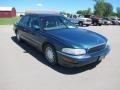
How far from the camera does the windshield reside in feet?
20.9

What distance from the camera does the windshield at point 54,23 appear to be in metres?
6.38

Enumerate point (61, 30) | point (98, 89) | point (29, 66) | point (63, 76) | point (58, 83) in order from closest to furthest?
point (98, 89) → point (58, 83) → point (63, 76) → point (29, 66) → point (61, 30)

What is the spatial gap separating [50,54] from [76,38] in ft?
3.28

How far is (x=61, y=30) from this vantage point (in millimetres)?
6211

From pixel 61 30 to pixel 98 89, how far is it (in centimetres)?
262

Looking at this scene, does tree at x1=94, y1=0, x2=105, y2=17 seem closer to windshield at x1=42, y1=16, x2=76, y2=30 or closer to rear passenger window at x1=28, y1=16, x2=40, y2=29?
rear passenger window at x1=28, y1=16, x2=40, y2=29

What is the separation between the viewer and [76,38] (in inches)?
214

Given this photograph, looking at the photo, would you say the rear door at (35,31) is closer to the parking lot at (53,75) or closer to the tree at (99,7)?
the parking lot at (53,75)

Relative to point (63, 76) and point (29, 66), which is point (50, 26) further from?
point (63, 76)

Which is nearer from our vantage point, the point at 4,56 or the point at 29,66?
the point at 29,66

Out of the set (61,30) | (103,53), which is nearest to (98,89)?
(103,53)

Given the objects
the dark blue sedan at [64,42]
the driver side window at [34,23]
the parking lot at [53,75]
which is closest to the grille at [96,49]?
the dark blue sedan at [64,42]

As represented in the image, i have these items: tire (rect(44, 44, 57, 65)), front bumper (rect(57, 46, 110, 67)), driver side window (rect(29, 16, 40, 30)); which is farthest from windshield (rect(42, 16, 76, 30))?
front bumper (rect(57, 46, 110, 67))

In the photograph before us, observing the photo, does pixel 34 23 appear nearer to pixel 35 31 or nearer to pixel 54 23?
pixel 35 31
